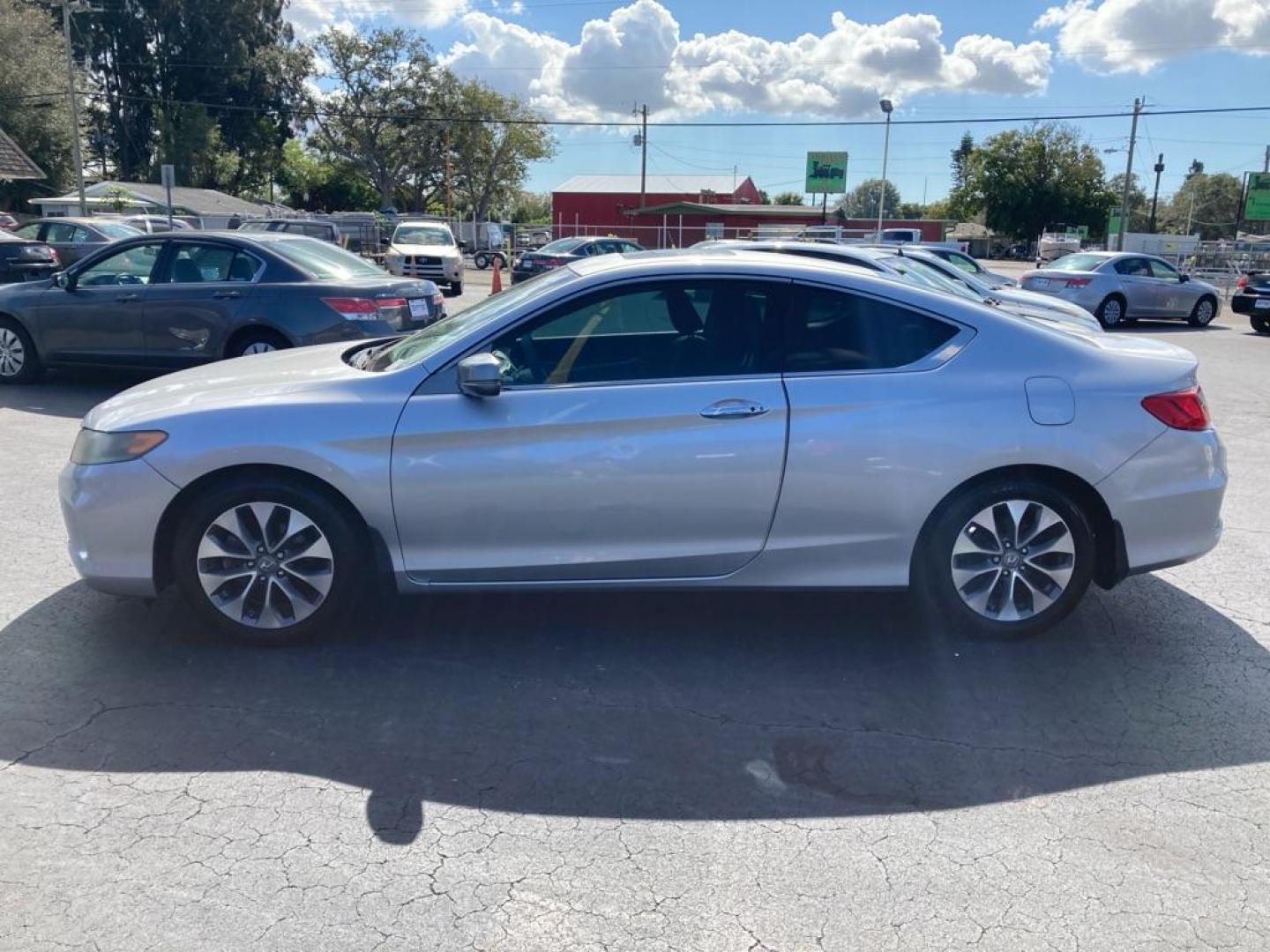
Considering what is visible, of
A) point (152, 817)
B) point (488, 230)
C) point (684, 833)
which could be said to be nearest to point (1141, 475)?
point (684, 833)

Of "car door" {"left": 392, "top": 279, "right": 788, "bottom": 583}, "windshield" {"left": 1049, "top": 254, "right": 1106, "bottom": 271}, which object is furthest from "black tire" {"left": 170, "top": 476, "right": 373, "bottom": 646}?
"windshield" {"left": 1049, "top": 254, "right": 1106, "bottom": 271}

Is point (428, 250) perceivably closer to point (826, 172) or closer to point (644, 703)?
point (644, 703)

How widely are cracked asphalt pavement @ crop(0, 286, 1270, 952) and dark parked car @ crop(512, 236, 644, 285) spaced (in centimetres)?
2157

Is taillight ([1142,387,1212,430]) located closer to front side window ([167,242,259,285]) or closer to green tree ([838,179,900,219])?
front side window ([167,242,259,285])

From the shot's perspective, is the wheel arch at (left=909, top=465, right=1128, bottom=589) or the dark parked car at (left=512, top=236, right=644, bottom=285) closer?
the wheel arch at (left=909, top=465, right=1128, bottom=589)

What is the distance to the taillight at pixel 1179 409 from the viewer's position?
168 inches

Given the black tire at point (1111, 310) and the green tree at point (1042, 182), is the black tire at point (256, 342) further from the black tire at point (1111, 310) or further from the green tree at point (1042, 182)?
the green tree at point (1042, 182)

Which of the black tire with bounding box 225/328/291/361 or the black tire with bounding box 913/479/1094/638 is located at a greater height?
the black tire with bounding box 225/328/291/361

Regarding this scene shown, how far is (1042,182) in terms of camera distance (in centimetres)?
7694

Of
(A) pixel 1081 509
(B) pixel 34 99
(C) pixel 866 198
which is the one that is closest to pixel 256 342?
(A) pixel 1081 509

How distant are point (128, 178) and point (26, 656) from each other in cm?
7635

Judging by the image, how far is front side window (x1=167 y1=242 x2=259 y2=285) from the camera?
9.43 metres

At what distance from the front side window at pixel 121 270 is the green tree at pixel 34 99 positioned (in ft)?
143

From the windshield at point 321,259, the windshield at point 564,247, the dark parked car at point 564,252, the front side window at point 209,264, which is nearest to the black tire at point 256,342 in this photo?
the front side window at point 209,264
